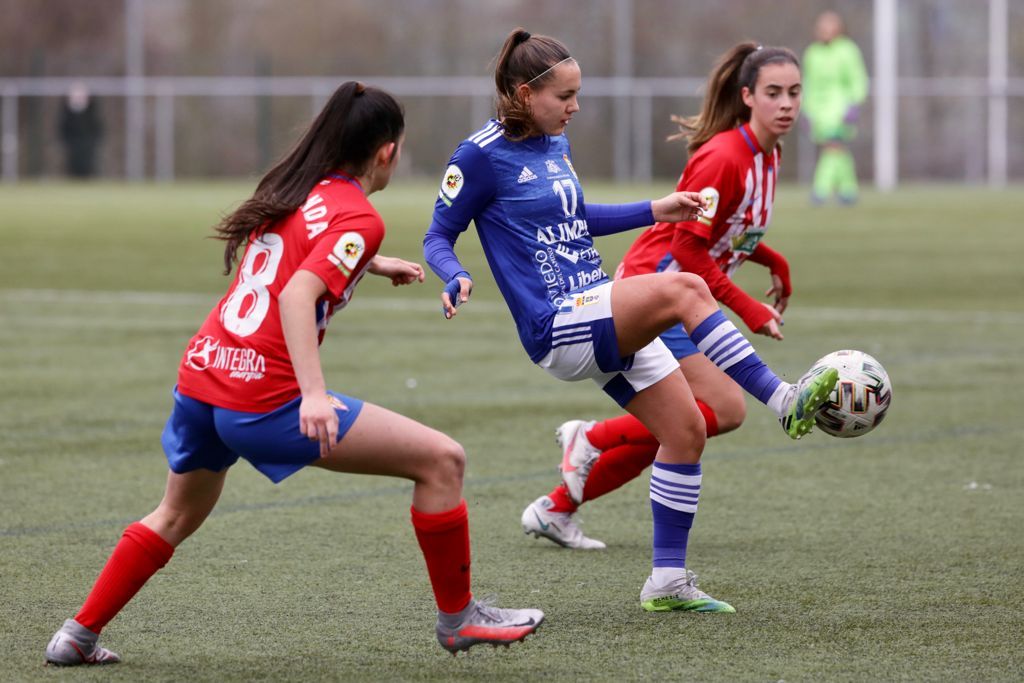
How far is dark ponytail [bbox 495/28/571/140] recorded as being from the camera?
5305 mm

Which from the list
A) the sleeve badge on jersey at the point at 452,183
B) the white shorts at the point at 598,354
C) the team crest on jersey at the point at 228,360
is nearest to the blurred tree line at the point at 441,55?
the sleeve badge on jersey at the point at 452,183

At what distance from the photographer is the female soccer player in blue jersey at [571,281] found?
5.08m

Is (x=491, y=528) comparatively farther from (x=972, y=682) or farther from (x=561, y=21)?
(x=561, y=21)

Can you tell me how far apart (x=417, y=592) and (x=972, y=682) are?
181 centimetres

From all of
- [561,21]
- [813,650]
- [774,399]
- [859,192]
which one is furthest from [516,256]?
[561,21]

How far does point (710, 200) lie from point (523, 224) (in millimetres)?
876

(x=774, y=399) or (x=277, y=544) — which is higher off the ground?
(x=774, y=399)

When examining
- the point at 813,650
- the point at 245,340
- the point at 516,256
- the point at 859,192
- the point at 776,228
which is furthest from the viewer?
the point at 859,192

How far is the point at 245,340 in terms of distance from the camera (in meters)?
4.34

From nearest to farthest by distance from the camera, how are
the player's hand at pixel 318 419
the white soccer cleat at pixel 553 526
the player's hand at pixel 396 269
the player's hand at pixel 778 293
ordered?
the player's hand at pixel 318 419, the player's hand at pixel 396 269, the white soccer cleat at pixel 553 526, the player's hand at pixel 778 293

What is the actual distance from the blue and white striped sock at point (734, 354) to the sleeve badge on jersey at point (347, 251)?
1.19m

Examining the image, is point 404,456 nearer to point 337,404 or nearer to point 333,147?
point 337,404

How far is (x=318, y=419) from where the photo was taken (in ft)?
13.7

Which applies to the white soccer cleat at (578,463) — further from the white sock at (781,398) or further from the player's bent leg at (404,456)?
the player's bent leg at (404,456)
